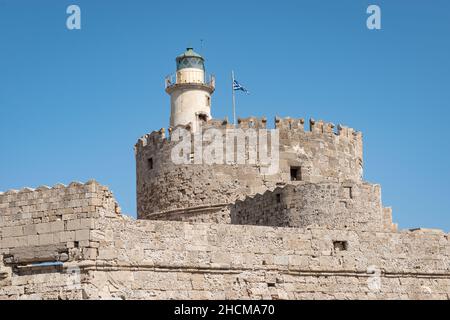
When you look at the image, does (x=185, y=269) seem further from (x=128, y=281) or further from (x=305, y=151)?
(x=305, y=151)

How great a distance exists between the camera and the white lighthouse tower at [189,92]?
29.3m

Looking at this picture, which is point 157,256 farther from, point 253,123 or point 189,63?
point 189,63

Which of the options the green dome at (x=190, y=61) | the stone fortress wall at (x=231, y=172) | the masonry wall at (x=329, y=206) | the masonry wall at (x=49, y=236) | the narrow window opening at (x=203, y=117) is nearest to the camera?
the masonry wall at (x=49, y=236)

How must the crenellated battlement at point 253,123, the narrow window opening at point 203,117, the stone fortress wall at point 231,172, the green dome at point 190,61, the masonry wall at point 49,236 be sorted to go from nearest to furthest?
the masonry wall at point 49,236
the stone fortress wall at point 231,172
the crenellated battlement at point 253,123
the narrow window opening at point 203,117
the green dome at point 190,61

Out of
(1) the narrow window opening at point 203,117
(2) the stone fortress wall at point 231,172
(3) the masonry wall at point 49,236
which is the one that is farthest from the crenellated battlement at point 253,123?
(3) the masonry wall at point 49,236

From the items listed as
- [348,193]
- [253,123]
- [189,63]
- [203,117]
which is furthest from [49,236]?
[189,63]

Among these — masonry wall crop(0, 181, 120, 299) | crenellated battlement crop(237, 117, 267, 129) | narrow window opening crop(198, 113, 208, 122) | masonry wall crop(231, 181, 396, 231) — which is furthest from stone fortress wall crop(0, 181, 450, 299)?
narrow window opening crop(198, 113, 208, 122)

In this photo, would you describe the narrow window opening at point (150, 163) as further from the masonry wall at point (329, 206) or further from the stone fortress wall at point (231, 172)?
the masonry wall at point (329, 206)

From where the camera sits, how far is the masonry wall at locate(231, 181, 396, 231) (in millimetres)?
20609

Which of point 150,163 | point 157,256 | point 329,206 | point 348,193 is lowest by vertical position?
point 157,256

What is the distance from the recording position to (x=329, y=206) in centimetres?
2062

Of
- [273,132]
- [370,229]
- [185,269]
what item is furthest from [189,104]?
[185,269]

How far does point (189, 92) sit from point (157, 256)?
12909 mm

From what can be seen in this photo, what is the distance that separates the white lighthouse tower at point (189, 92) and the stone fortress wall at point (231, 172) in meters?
2.94
